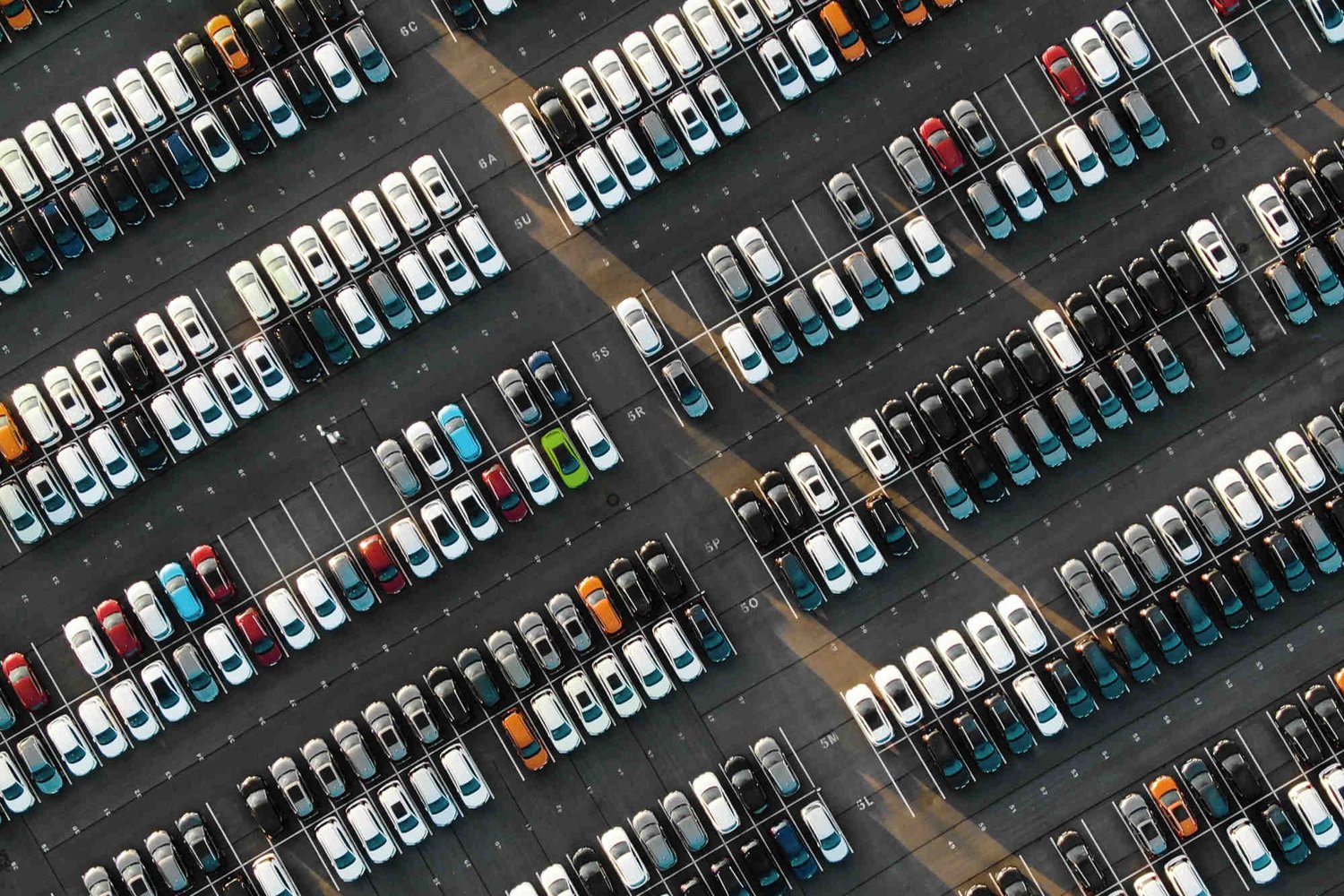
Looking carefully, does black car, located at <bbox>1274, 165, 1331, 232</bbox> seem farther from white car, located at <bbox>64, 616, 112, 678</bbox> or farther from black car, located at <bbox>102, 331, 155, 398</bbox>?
white car, located at <bbox>64, 616, 112, 678</bbox>

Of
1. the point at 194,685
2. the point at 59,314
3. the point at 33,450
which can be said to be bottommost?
the point at 194,685

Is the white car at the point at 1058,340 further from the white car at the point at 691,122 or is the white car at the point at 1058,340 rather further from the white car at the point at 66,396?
the white car at the point at 66,396

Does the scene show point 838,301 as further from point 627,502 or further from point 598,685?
point 598,685

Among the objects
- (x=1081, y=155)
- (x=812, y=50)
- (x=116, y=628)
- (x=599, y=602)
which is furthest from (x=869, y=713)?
(x=116, y=628)

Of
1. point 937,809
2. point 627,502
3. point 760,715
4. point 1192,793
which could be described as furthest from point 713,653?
point 1192,793

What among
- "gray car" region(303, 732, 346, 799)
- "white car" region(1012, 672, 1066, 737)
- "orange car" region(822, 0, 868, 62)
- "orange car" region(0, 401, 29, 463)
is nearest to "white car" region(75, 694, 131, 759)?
"gray car" region(303, 732, 346, 799)

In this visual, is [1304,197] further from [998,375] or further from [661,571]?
[661,571]
